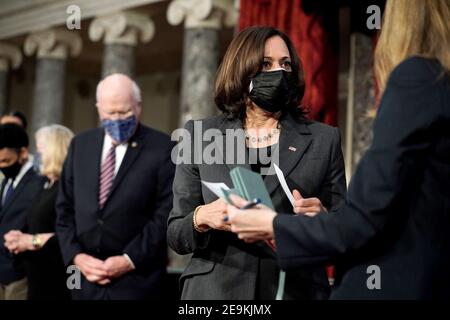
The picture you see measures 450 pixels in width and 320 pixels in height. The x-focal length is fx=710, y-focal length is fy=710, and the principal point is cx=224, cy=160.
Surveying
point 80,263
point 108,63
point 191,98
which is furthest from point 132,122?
point 108,63

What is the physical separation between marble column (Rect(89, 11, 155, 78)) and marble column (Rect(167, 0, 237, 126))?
161cm

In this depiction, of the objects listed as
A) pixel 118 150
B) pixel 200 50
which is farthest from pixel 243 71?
pixel 200 50

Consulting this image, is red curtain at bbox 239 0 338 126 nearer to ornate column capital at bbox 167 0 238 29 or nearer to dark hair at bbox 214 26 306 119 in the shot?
ornate column capital at bbox 167 0 238 29

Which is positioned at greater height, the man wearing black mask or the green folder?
the green folder

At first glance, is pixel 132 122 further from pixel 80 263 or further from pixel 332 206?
pixel 332 206

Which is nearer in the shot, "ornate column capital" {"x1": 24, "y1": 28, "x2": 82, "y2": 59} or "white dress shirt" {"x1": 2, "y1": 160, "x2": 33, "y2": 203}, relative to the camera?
"white dress shirt" {"x1": 2, "y1": 160, "x2": 33, "y2": 203}

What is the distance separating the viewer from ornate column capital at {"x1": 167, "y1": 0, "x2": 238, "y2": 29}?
9.66m

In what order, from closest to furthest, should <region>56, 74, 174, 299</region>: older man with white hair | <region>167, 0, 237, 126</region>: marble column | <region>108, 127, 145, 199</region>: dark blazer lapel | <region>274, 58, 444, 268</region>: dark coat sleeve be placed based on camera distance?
<region>274, 58, 444, 268</region>: dark coat sleeve
<region>56, 74, 174, 299</region>: older man with white hair
<region>108, 127, 145, 199</region>: dark blazer lapel
<region>167, 0, 237, 126</region>: marble column

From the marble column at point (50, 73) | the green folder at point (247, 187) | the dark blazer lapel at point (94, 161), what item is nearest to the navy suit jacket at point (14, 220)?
the dark blazer lapel at point (94, 161)

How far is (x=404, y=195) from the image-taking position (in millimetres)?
1838

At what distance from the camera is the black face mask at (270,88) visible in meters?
2.71

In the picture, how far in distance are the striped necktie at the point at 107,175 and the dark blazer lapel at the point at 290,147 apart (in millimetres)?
1885

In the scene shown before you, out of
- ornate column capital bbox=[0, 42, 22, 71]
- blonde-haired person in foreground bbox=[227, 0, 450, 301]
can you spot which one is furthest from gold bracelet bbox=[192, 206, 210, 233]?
ornate column capital bbox=[0, 42, 22, 71]

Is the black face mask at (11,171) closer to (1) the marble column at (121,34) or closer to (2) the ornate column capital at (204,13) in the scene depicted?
(2) the ornate column capital at (204,13)
